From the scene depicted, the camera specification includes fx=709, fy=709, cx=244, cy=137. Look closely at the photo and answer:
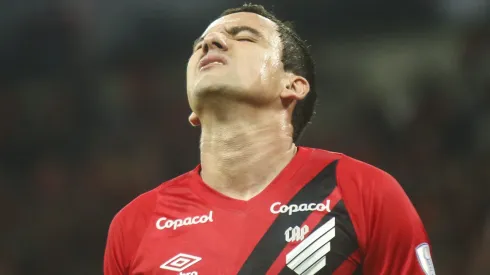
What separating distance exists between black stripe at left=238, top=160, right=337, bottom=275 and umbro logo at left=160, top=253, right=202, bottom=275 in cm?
18

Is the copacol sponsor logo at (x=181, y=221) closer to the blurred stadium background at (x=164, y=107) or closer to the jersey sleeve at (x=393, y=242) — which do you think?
the jersey sleeve at (x=393, y=242)

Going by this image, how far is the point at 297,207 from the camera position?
249 centimetres

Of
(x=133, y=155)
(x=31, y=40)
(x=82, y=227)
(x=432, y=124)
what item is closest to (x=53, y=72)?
(x=31, y=40)

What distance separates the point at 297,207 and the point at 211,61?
691 millimetres

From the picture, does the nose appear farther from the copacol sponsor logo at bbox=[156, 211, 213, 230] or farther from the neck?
the copacol sponsor logo at bbox=[156, 211, 213, 230]

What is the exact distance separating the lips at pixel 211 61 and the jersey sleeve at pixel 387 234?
0.73 meters

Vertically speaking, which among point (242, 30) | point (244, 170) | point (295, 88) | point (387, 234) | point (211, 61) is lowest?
point (387, 234)

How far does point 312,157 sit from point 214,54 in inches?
21.9

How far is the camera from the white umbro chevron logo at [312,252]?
2.35 metres

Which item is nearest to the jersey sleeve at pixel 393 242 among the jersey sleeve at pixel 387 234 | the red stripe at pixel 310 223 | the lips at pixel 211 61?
the jersey sleeve at pixel 387 234

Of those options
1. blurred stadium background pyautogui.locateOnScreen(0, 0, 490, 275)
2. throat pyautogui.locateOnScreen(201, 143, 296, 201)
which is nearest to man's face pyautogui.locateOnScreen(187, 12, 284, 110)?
throat pyautogui.locateOnScreen(201, 143, 296, 201)

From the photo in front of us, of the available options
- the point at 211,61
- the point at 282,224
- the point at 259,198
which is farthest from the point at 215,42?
the point at 282,224

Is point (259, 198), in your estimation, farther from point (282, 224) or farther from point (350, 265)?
point (350, 265)

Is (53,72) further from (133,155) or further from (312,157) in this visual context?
(312,157)
